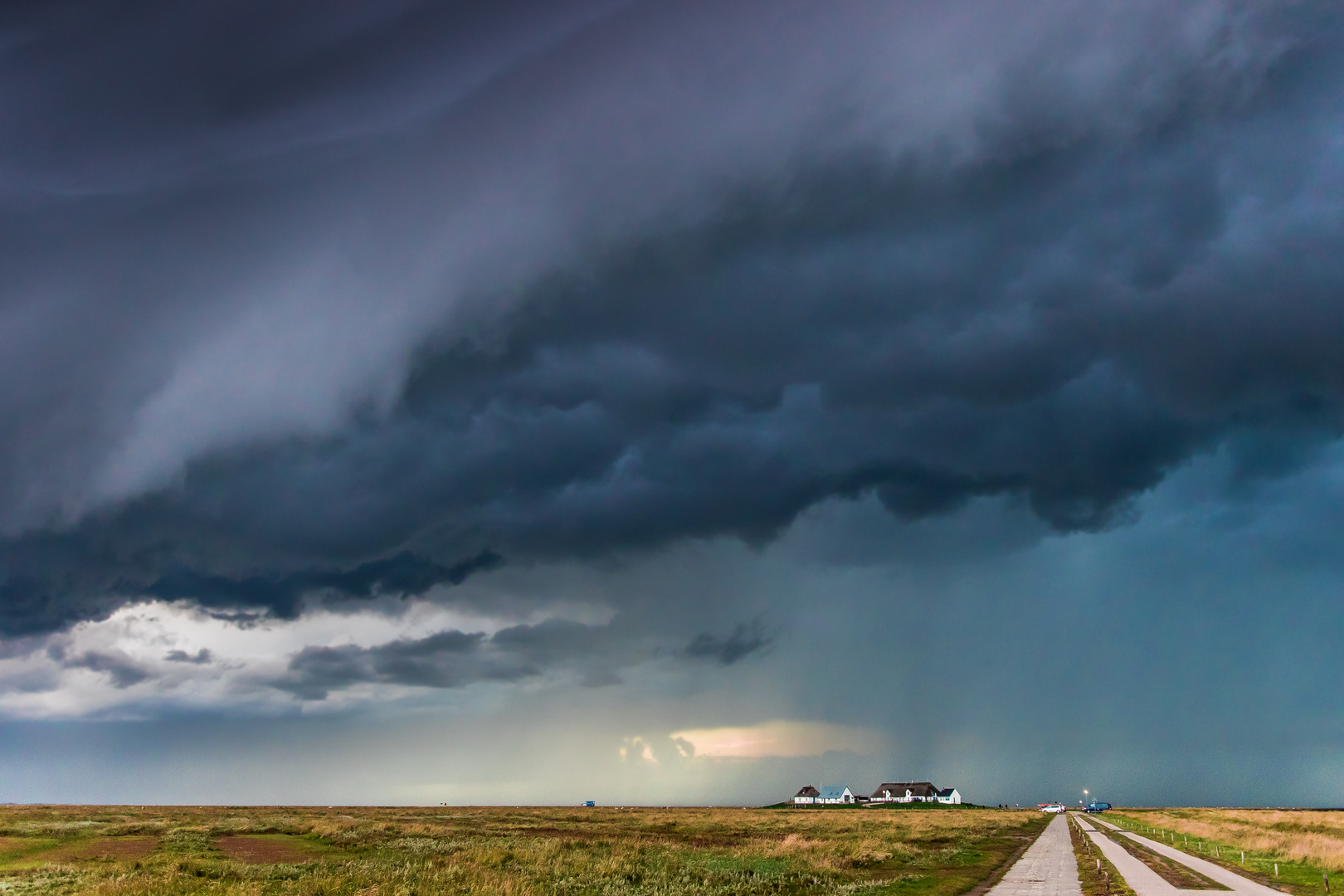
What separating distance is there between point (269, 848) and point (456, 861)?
2075 centimetres

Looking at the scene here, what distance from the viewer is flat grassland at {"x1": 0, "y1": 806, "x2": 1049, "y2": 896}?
36469mm

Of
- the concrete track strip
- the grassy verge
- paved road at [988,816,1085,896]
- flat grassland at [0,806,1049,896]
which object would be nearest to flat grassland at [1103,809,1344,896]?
the concrete track strip

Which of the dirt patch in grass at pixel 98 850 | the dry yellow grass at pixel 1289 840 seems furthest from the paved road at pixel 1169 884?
the dirt patch in grass at pixel 98 850

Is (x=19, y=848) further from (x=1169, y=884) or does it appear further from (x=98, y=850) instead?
(x=1169, y=884)

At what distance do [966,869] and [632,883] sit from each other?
882 inches

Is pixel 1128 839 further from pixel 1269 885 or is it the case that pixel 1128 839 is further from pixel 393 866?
pixel 393 866

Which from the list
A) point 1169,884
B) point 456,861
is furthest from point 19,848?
point 1169,884

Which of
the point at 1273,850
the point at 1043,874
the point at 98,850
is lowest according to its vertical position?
the point at 1273,850

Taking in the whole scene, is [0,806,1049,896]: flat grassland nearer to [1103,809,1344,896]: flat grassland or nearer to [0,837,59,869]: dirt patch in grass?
[0,837,59,869]: dirt patch in grass

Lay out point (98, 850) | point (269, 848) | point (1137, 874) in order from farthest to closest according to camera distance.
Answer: point (269, 848) < point (98, 850) < point (1137, 874)

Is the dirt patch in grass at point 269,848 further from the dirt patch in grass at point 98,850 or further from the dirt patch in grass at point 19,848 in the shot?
the dirt patch in grass at point 19,848

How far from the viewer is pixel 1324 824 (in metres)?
102

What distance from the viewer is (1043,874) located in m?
44.3

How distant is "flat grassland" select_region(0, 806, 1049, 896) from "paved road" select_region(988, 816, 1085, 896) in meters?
1.53
